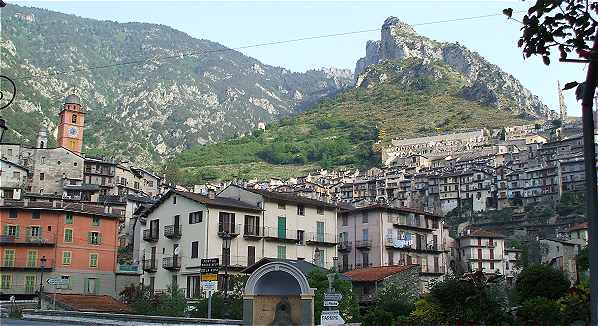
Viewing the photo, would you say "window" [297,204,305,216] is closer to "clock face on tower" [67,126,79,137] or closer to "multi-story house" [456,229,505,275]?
"multi-story house" [456,229,505,275]

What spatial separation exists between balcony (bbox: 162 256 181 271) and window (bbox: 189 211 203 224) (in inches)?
116

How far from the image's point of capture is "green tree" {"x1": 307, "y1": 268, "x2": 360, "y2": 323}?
3531 centimetres

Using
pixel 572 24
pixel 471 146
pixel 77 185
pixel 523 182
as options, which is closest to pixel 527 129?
pixel 471 146

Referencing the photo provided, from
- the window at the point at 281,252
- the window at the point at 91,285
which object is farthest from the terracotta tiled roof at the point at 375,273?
the window at the point at 91,285

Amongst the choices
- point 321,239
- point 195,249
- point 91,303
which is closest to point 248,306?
point 91,303

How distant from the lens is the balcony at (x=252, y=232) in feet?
168

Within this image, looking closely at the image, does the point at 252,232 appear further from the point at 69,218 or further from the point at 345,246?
the point at 69,218

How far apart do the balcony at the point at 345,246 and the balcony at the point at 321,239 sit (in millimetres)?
6377

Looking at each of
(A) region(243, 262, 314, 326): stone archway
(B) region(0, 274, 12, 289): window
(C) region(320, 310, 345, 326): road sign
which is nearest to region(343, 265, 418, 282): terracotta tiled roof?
(A) region(243, 262, 314, 326): stone archway

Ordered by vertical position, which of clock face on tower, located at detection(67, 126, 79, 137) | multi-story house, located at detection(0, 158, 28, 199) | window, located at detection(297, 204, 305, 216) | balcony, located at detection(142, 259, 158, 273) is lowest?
balcony, located at detection(142, 259, 158, 273)

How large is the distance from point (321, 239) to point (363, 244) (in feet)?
26.3

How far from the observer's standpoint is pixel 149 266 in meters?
54.1

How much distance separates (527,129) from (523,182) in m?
62.7

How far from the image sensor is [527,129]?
18388 cm
